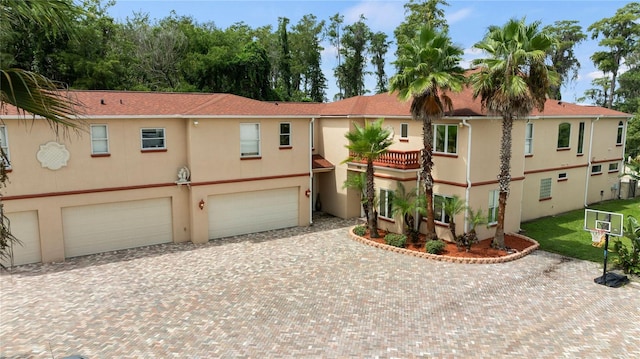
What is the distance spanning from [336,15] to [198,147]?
46338 millimetres

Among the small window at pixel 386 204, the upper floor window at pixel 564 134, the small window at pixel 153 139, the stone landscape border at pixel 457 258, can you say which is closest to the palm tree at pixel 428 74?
the small window at pixel 386 204

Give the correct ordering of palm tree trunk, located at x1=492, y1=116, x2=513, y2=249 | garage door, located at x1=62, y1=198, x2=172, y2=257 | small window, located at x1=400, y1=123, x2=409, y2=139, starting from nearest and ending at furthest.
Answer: palm tree trunk, located at x1=492, y1=116, x2=513, y2=249
garage door, located at x1=62, y1=198, x2=172, y2=257
small window, located at x1=400, y1=123, x2=409, y2=139

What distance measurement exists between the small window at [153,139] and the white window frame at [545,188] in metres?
21.7

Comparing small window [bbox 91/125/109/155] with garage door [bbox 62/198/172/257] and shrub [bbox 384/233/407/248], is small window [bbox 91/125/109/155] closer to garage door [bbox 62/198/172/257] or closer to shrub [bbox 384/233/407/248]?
garage door [bbox 62/198/172/257]

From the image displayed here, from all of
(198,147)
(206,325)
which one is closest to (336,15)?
(198,147)

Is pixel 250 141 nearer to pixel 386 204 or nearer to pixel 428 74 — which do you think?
pixel 386 204

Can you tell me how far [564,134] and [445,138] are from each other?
36.6 feet

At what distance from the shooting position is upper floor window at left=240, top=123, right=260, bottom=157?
68.6 ft

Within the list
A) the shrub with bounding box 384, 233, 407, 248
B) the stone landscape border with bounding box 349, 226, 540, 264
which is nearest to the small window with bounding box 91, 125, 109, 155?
the stone landscape border with bounding box 349, 226, 540, 264

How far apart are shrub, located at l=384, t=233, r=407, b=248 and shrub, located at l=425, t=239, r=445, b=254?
1163 millimetres

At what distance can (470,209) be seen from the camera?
1922 centimetres

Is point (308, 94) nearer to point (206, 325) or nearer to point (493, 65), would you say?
point (493, 65)

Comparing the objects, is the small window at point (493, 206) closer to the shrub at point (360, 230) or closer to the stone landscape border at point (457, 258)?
the stone landscape border at point (457, 258)

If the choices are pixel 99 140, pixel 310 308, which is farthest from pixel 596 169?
pixel 99 140
